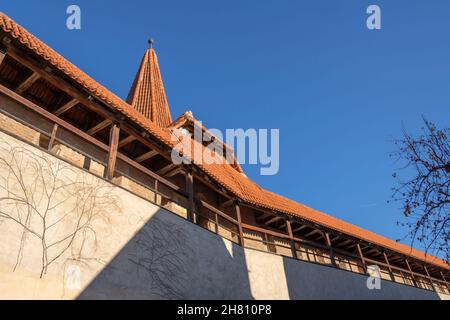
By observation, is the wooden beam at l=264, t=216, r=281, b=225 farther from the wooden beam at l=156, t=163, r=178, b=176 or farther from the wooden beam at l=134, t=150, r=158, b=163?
the wooden beam at l=134, t=150, r=158, b=163

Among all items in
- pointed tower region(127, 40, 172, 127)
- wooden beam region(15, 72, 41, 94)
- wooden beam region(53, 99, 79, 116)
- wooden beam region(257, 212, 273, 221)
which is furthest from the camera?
pointed tower region(127, 40, 172, 127)

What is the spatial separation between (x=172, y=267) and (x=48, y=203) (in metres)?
2.89

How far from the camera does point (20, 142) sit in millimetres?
5676

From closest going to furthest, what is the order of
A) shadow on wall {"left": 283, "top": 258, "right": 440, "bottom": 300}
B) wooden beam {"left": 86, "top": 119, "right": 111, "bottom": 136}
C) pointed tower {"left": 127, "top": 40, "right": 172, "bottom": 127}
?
wooden beam {"left": 86, "top": 119, "right": 111, "bottom": 136} → shadow on wall {"left": 283, "top": 258, "right": 440, "bottom": 300} → pointed tower {"left": 127, "top": 40, "right": 172, "bottom": 127}

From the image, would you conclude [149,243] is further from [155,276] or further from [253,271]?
[253,271]

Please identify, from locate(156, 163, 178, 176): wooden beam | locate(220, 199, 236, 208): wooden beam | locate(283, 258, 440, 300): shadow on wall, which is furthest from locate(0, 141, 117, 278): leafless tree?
locate(283, 258, 440, 300): shadow on wall

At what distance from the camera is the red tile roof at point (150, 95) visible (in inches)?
684

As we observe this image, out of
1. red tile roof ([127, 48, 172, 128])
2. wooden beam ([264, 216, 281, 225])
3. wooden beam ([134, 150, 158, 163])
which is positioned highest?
red tile roof ([127, 48, 172, 128])

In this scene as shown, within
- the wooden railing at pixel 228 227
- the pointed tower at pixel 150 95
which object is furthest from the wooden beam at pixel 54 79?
the pointed tower at pixel 150 95

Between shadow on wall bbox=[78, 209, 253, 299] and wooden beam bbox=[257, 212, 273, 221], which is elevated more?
wooden beam bbox=[257, 212, 273, 221]

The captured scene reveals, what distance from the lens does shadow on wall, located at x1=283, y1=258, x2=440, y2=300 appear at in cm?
1124

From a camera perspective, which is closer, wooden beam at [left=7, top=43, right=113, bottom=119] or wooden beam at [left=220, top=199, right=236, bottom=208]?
wooden beam at [left=7, top=43, right=113, bottom=119]

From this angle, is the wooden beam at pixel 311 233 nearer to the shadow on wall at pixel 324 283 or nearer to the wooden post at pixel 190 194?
the shadow on wall at pixel 324 283
